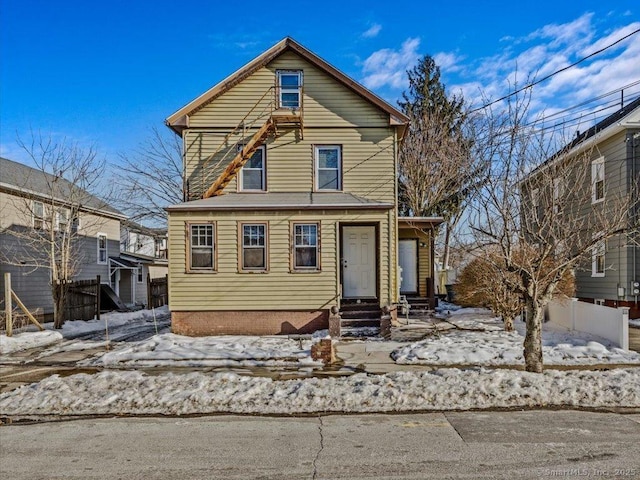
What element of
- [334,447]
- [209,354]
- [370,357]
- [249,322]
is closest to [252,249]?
[249,322]

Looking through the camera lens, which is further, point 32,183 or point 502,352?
point 32,183

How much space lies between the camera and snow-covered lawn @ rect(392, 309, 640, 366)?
10.0 meters

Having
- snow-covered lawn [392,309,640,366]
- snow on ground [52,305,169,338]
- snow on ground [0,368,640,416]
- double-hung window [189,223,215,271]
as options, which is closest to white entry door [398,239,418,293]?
snow-covered lawn [392,309,640,366]

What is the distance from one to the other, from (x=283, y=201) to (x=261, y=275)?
2341mm

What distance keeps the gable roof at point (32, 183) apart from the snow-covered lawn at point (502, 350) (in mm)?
14756

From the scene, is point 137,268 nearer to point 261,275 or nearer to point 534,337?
point 261,275

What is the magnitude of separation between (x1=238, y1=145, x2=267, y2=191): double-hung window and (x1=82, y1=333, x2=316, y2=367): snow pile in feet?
17.3

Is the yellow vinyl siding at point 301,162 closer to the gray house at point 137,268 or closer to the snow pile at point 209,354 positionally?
the snow pile at point 209,354

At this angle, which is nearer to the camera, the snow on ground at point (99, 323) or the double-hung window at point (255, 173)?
the double-hung window at point (255, 173)

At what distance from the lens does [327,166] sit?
16141mm

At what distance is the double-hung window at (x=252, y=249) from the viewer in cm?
1453

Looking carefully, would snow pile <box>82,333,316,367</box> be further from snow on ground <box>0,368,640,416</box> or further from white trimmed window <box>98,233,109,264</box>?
white trimmed window <box>98,233,109,264</box>

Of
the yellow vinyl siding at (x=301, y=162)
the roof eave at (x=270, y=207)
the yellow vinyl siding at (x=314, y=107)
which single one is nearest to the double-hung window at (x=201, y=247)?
the roof eave at (x=270, y=207)

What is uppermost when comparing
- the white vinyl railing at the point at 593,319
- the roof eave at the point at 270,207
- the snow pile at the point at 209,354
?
the roof eave at the point at 270,207
